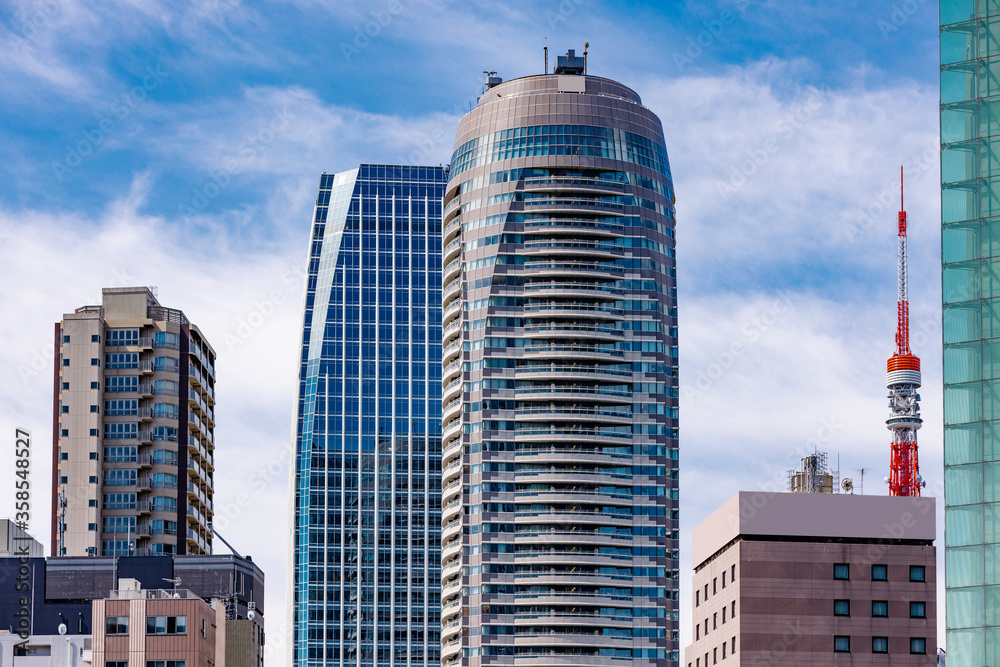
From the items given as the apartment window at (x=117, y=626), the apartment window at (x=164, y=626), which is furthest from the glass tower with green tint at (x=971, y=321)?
the apartment window at (x=117, y=626)

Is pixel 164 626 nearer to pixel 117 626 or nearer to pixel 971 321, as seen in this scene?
pixel 117 626

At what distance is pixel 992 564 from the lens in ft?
344

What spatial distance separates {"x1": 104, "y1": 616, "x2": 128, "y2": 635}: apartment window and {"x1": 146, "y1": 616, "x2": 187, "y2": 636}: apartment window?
2180 millimetres

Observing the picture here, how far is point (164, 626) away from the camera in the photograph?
607ft

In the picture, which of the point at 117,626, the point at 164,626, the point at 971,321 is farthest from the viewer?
the point at 117,626

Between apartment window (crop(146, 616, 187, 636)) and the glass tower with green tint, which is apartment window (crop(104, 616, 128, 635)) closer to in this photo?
apartment window (crop(146, 616, 187, 636))

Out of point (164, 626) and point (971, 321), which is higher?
point (971, 321)

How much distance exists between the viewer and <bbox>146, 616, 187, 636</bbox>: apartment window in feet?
607

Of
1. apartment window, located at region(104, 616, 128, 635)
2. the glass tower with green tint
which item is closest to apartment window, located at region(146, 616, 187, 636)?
apartment window, located at region(104, 616, 128, 635)

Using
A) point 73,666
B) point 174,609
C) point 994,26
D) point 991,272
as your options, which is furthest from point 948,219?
point 73,666

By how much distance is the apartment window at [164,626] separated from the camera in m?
185

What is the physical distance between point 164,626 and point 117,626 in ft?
14.9

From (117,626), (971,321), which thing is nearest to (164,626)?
(117,626)

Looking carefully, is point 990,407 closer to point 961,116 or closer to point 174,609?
point 961,116
